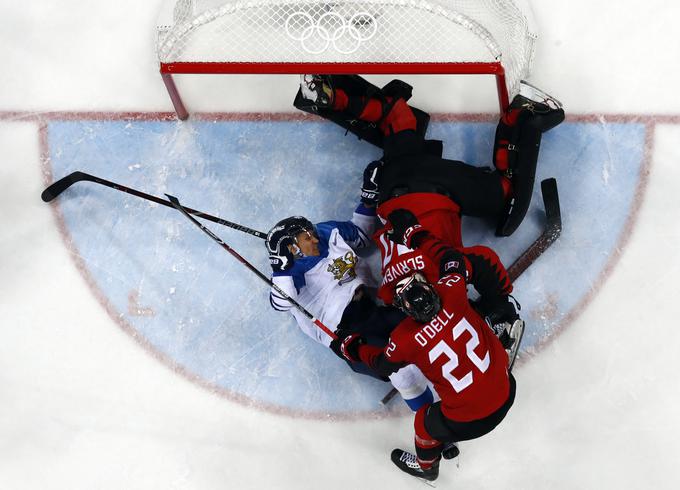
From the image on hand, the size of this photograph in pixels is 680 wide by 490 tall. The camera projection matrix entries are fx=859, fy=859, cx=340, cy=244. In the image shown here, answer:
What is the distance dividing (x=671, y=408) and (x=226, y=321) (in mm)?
2218

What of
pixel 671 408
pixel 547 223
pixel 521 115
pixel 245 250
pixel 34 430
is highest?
pixel 521 115

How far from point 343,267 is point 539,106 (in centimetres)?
124

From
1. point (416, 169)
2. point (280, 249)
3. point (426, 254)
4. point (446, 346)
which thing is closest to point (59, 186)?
point (280, 249)

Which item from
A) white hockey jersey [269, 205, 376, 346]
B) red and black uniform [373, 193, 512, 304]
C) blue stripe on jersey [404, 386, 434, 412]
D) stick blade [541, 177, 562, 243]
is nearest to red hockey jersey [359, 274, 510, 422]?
red and black uniform [373, 193, 512, 304]

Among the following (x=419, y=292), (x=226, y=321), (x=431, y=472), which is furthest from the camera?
(x=226, y=321)

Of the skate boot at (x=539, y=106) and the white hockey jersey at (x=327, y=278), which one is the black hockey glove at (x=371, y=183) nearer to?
the white hockey jersey at (x=327, y=278)

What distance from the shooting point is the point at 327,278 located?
4109 mm

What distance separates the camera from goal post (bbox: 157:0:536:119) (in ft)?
12.8

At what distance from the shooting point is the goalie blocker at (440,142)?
13.1 feet

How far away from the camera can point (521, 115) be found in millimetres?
4180

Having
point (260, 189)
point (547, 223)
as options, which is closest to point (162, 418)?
point (260, 189)

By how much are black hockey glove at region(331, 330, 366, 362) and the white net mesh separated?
4.17 ft

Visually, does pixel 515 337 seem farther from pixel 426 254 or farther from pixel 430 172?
pixel 430 172

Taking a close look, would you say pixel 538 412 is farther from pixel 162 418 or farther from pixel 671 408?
pixel 162 418
